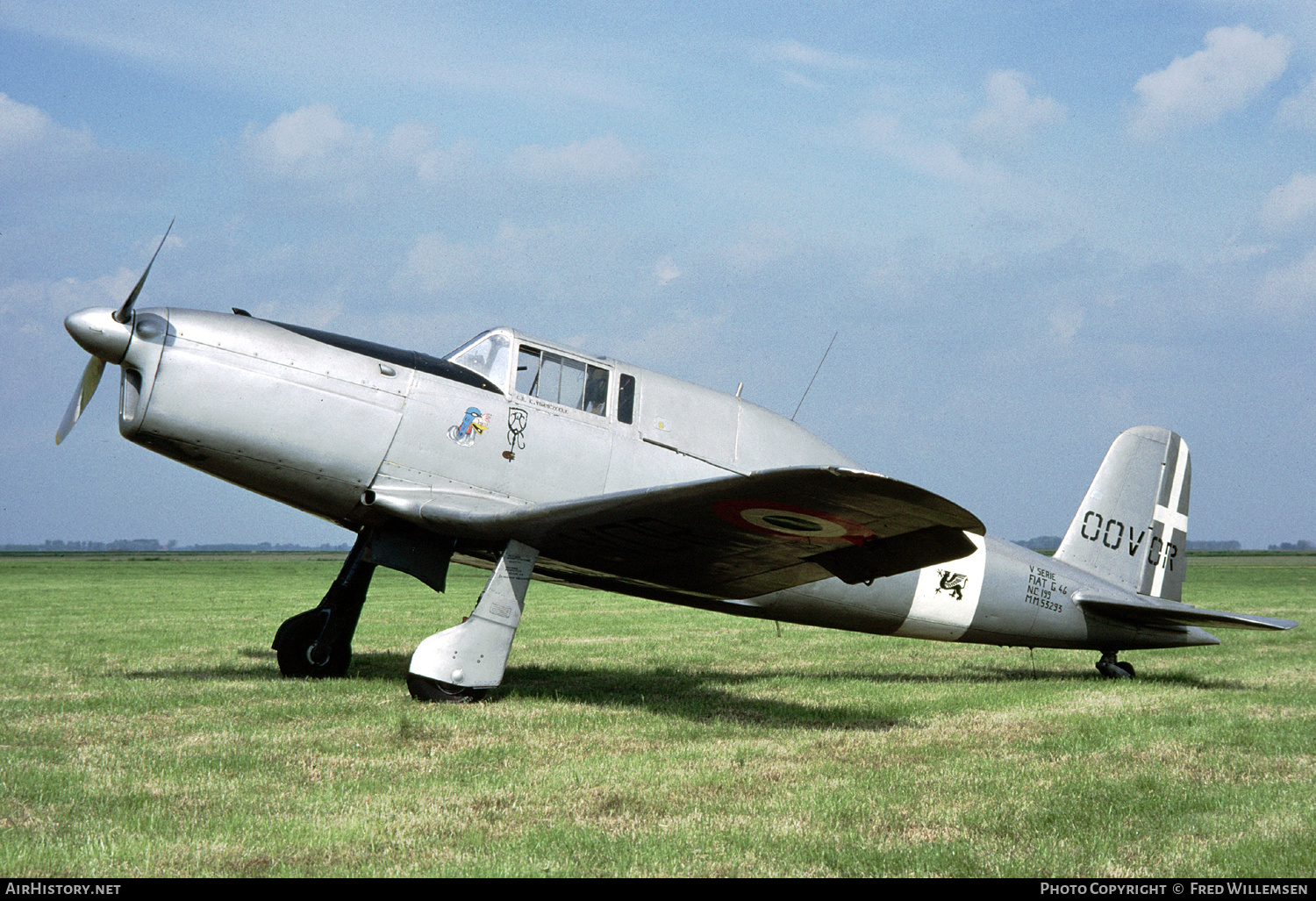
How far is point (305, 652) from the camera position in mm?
8492

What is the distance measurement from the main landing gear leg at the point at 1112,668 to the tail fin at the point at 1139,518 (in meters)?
0.90

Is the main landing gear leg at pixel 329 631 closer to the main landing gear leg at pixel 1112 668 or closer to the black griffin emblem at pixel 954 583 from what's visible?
the black griffin emblem at pixel 954 583

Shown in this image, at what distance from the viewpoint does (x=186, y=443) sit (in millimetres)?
7043

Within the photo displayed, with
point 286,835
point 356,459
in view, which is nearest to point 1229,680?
point 356,459

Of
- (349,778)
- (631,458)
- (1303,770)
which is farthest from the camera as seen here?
(631,458)

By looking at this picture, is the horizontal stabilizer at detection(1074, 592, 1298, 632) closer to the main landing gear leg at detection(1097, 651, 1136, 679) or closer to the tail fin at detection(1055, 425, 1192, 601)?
the main landing gear leg at detection(1097, 651, 1136, 679)

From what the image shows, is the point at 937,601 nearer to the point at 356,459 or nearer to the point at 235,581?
the point at 356,459

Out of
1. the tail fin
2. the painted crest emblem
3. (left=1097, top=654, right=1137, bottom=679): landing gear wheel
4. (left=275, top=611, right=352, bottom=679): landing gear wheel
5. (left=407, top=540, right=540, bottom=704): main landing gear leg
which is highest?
the tail fin

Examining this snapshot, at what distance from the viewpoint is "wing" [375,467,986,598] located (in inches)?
218

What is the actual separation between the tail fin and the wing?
4495mm

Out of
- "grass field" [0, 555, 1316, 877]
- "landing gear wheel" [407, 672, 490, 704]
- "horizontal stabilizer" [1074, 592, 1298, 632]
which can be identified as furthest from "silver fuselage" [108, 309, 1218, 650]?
"horizontal stabilizer" [1074, 592, 1298, 632]

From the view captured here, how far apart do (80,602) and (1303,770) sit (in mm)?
21207

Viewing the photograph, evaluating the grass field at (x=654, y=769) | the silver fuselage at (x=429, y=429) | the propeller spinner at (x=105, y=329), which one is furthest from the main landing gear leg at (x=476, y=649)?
the propeller spinner at (x=105, y=329)
